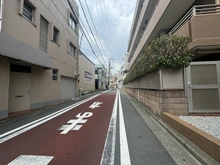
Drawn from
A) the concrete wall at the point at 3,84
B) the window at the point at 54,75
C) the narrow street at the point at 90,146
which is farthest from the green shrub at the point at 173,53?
the window at the point at 54,75

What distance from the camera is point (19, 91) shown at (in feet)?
27.2

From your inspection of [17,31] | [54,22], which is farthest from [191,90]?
[54,22]

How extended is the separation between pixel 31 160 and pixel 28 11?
905 cm

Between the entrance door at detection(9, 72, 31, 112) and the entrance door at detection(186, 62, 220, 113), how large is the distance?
340 inches

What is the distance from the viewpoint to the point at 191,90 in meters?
5.25

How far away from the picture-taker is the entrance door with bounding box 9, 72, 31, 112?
785cm

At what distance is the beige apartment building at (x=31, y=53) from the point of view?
6559mm

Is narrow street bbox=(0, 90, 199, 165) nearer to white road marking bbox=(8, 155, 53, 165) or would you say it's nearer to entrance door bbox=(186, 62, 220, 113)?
white road marking bbox=(8, 155, 53, 165)

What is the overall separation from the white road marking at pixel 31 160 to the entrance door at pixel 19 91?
601 centimetres

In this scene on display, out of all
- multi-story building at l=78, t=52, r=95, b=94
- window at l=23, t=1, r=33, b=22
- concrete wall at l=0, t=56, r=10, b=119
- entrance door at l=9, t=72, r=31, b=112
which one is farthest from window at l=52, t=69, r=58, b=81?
multi-story building at l=78, t=52, r=95, b=94

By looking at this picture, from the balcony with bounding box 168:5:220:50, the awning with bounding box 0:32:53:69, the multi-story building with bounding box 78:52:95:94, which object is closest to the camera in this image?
the balcony with bounding box 168:5:220:50

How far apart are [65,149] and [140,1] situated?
17.8 metres

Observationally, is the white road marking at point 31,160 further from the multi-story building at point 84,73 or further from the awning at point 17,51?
the multi-story building at point 84,73

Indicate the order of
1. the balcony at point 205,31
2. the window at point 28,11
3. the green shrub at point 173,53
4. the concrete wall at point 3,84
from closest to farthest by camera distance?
the green shrub at point 173,53 → the balcony at point 205,31 → the concrete wall at point 3,84 → the window at point 28,11
